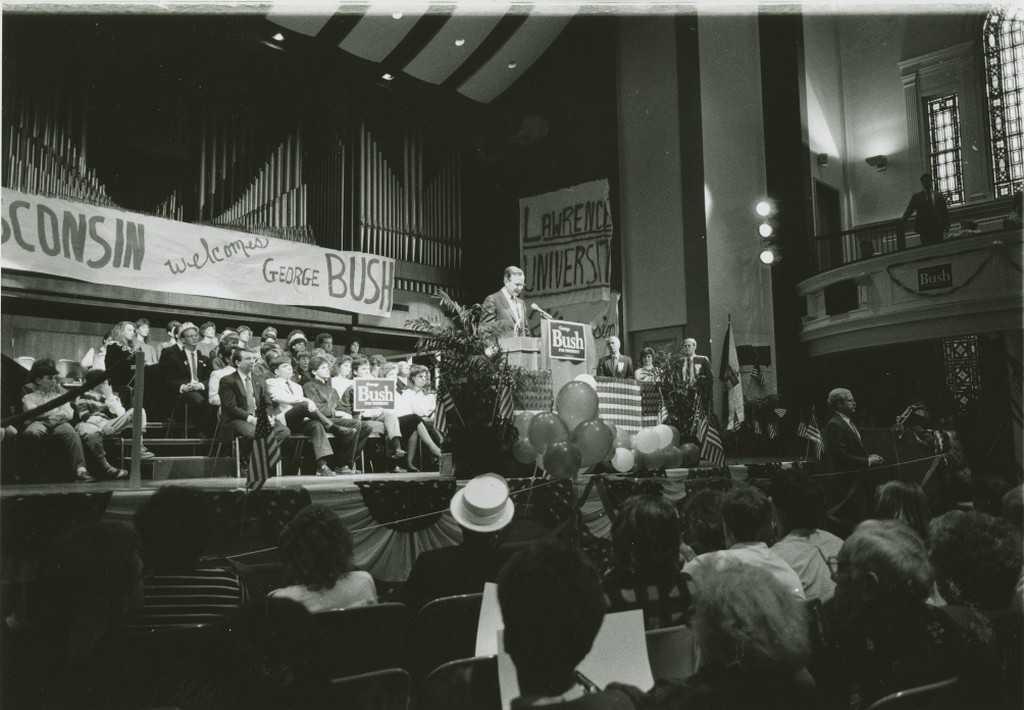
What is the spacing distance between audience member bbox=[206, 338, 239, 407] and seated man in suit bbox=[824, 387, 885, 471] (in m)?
4.82

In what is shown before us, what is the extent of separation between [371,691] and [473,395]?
12.3ft

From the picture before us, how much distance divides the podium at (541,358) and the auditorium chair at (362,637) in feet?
12.1


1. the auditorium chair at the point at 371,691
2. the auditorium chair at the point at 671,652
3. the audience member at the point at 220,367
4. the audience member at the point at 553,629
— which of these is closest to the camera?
the audience member at the point at 553,629

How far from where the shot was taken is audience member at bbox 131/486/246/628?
7.27 ft

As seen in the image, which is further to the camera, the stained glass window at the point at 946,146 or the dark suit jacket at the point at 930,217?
the stained glass window at the point at 946,146

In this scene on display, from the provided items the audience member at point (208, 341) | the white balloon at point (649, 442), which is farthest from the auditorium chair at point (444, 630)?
the audience member at point (208, 341)

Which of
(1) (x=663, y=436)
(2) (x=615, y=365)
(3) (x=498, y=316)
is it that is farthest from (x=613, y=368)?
(3) (x=498, y=316)

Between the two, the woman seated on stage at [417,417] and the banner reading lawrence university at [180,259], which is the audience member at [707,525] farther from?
the banner reading lawrence university at [180,259]

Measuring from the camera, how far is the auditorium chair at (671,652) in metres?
1.98

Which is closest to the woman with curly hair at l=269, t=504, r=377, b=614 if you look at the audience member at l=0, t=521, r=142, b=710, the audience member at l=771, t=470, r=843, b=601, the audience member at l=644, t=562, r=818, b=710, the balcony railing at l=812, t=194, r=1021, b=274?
the audience member at l=0, t=521, r=142, b=710

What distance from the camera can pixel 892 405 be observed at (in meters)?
11.9

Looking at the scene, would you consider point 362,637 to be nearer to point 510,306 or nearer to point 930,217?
point 510,306

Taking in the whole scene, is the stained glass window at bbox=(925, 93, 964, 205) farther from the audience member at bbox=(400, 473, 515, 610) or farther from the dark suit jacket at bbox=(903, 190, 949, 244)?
the audience member at bbox=(400, 473, 515, 610)

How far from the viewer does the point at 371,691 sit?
176cm
